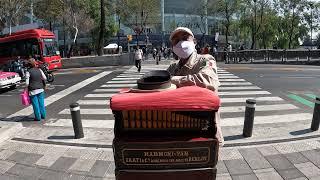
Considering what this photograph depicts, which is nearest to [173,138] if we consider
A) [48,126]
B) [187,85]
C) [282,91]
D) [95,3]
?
[187,85]

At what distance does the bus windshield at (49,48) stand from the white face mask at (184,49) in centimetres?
2451

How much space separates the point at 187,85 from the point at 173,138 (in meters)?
0.51

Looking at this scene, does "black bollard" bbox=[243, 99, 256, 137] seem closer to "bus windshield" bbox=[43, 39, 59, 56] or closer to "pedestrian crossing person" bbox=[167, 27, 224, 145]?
"pedestrian crossing person" bbox=[167, 27, 224, 145]

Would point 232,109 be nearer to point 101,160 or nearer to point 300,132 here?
point 300,132

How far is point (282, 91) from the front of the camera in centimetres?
1480

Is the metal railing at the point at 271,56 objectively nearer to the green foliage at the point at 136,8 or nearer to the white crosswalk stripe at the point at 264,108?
the white crosswalk stripe at the point at 264,108

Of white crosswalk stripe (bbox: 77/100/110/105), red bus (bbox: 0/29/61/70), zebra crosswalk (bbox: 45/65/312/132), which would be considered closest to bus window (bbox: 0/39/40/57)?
red bus (bbox: 0/29/61/70)

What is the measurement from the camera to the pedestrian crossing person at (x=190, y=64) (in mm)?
3412

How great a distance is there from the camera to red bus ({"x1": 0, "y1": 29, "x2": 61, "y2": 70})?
87.6 feet

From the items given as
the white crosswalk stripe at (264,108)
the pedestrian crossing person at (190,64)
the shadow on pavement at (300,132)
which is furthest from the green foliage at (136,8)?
the pedestrian crossing person at (190,64)

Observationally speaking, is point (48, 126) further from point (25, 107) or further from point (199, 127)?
point (199, 127)

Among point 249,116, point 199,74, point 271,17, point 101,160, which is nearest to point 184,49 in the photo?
point 199,74

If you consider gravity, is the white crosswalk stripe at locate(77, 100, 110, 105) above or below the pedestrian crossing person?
below

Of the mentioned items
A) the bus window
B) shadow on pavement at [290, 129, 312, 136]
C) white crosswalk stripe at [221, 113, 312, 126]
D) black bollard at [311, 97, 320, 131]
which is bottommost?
white crosswalk stripe at [221, 113, 312, 126]
